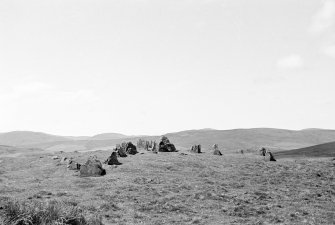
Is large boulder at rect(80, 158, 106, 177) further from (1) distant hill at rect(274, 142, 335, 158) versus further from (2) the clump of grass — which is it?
(1) distant hill at rect(274, 142, 335, 158)

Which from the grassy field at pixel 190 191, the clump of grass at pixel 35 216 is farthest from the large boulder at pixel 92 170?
the clump of grass at pixel 35 216

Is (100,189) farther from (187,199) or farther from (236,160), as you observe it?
(236,160)

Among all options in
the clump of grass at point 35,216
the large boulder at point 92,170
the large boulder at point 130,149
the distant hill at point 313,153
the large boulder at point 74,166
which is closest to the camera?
the clump of grass at point 35,216

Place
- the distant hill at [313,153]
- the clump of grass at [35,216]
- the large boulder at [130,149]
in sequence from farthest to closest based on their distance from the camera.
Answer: the distant hill at [313,153]
the large boulder at [130,149]
the clump of grass at [35,216]

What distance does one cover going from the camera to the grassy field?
890 inches

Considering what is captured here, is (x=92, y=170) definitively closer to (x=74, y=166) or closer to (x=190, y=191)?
(x=74, y=166)

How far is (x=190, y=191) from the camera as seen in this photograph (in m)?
30.3

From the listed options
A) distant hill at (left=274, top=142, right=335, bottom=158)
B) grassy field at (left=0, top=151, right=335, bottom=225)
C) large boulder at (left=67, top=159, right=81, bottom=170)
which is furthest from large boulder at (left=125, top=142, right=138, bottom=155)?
distant hill at (left=274, top=142, right=335, bottom=158)

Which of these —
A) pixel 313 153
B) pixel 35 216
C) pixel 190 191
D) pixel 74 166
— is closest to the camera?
pixel 35 216

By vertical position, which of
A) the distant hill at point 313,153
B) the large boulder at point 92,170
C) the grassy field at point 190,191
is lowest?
the grassy field at point 190,191

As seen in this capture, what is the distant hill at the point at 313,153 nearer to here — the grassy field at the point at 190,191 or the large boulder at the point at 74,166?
the grassy field at the point at 190,191

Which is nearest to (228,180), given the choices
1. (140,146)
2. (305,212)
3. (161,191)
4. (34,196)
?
(161,191)

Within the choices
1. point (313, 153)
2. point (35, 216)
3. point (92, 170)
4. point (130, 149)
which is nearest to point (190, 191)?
point (92, 170)

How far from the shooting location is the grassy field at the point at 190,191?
74.1 ft
